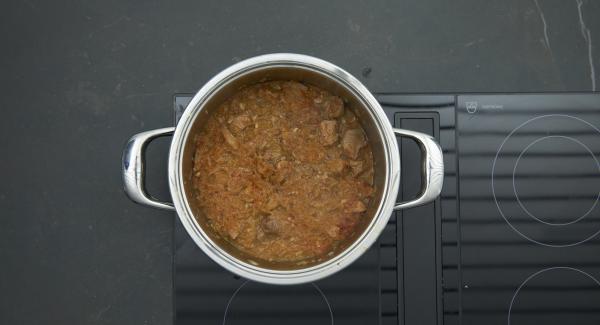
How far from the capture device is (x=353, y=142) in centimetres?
85

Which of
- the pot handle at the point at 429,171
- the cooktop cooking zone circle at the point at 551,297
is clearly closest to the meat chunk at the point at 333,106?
the pot handle at the point at 429,171

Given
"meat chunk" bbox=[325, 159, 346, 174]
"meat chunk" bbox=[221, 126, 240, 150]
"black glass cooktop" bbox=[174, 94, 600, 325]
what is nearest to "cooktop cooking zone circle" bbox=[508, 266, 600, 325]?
"black glass cooktop" bbox=[174, 94, 600, 325]

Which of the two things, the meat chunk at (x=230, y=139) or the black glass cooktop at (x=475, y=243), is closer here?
the meat chunk at (x=230, y=139)

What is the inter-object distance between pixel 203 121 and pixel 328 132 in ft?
0.71

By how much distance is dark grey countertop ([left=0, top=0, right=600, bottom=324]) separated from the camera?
101cm

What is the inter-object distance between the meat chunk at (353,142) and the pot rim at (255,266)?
0.26 ft

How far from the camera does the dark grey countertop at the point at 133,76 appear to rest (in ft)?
3.32

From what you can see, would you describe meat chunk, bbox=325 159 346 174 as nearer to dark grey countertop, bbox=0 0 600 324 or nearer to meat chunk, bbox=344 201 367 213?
meat chunk, bbox=344 201 367 213

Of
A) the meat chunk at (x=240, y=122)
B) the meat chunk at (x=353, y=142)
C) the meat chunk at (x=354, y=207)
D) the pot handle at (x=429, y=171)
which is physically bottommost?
the meat chunk at (x=354, y=207)

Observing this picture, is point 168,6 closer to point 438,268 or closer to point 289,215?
point 289,215

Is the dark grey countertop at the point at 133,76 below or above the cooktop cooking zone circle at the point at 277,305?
above

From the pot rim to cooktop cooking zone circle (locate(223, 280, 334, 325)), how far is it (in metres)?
0.17

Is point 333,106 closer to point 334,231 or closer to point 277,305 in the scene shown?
point 334,231

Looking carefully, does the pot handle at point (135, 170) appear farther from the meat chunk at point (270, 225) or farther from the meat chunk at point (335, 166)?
the meat chunk at point (335, 166)
